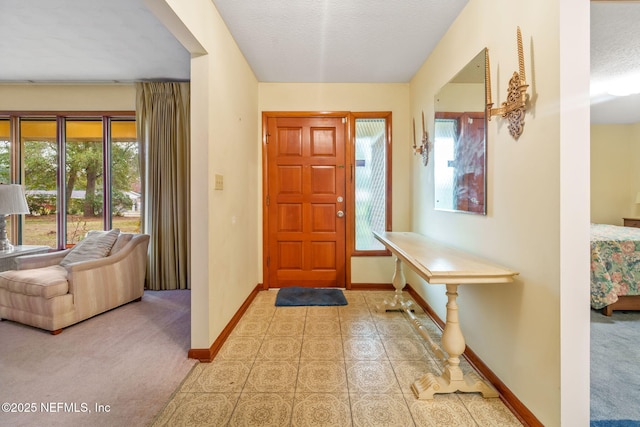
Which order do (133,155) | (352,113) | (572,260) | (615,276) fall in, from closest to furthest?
1. (572,260)
2. (615,276)
3. (352,113)
4. (133,155)

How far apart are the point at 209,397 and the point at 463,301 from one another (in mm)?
1873

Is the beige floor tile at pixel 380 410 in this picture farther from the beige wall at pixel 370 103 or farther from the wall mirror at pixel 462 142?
the beige wall at pixel 370 103

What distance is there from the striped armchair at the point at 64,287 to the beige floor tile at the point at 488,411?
10.7 feet

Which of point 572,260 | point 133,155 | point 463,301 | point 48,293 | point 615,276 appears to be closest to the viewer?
point 572,260

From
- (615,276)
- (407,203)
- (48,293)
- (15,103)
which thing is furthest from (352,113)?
(15,103)

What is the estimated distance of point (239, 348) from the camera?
7.43ft

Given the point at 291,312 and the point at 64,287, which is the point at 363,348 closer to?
the point at 291,312

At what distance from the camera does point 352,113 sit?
374 cm

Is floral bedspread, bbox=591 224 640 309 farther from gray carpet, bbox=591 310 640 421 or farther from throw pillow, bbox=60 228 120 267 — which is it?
throw pillow, bbox=60 228 120 267

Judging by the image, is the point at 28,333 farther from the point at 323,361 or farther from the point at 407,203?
the point at 407,203

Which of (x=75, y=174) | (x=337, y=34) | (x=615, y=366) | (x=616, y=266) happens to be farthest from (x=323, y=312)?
(x=75, y=174)

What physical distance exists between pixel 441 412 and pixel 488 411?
0.26 m

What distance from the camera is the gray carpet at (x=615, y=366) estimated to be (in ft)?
5.14

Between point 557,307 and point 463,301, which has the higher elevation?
point 557,307
